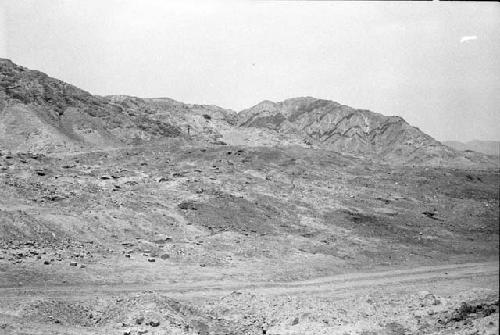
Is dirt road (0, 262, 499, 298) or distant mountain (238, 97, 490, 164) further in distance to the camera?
distant mountain (238, 97, 490, 164)

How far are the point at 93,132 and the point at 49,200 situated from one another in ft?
93.0

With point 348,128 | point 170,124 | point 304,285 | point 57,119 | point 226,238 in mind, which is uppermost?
point 348,128

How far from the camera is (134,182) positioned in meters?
32.2

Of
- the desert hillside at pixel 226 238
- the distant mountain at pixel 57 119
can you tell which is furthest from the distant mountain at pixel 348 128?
the desert hillside at pixel 226 238

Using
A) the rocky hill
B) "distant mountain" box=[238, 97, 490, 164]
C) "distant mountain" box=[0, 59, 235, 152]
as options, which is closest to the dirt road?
the rocky hill

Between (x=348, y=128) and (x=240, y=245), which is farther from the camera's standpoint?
(x=348, y=128)

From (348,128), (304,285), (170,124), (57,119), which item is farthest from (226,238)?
(348,128)

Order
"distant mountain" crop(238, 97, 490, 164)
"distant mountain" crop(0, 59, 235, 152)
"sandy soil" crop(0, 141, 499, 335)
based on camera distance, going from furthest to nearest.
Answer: "distant mountain" crop(238, 97, 490, 164) < "distant mountain" crop(0, 59, 235, 152) < "sandy soil" crop(0, 141, 499, 335)

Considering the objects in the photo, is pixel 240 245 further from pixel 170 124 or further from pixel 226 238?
pixel 170 124

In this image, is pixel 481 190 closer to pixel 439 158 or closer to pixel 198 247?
pixel 198 247

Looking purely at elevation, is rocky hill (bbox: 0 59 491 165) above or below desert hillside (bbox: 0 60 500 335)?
above

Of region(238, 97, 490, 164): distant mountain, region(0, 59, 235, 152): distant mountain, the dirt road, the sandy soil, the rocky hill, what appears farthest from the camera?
region(238, 97, 490, 164): distant mountain

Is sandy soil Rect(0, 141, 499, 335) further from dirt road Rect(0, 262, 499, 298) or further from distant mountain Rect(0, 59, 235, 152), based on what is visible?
distant mountain Rect(0, 59, 235, 152)

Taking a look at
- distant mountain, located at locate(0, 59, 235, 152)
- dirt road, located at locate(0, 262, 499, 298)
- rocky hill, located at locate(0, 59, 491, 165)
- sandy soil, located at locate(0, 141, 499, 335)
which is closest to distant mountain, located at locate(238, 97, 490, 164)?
rocky hill, located at locate(0, 59, 491, 165)
